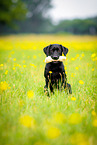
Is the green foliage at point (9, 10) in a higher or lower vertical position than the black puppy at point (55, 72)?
higher

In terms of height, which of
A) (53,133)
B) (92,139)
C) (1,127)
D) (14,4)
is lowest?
(92,139)

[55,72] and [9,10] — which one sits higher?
[9,10]

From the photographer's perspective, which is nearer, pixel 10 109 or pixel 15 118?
pixel 15 118

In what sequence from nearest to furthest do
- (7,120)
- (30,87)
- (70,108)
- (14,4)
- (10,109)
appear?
(7,120) < (10,109) < (70,108) < (30,87) < (14,4)

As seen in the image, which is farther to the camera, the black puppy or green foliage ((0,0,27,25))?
green foliage ((0,0,27,25))

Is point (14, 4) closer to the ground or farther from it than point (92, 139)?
farther from it

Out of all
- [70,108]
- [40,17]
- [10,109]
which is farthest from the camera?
[40,17]

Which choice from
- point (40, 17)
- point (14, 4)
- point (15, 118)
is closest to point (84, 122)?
point (15, 118)

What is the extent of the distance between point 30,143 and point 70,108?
0.82 metres

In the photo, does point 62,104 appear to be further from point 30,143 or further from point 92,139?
point 30,143

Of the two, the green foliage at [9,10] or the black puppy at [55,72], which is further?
the green foliage at [9,10]

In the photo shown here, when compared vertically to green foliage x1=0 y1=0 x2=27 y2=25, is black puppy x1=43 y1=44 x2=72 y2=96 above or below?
below

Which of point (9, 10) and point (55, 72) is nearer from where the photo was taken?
point (55, 72)

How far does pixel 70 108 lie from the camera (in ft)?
5.71
